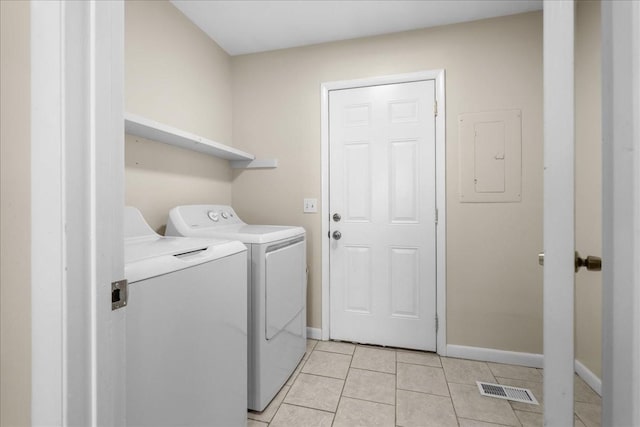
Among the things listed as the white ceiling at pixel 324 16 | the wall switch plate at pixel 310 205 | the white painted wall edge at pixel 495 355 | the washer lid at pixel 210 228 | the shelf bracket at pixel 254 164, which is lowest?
the white painted wall edge at pixel 495 355

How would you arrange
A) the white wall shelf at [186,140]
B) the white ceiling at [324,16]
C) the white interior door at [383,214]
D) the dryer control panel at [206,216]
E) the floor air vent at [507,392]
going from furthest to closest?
the white interior door at [383,214]
the white ceiling at [324,16]
the dryer control panel at [206,216]
the floor air vent at [507,392]
the white wall shelf at [186,140]

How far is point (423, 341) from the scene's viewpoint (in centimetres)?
222

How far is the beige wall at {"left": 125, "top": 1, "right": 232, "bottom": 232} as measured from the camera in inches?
66.0

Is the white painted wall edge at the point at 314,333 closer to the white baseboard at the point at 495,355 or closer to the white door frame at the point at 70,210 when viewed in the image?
the white baseboard at the point at 495,355

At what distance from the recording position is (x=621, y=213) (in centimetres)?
53

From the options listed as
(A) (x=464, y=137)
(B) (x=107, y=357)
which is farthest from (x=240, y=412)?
(A) (x=464, y=137)

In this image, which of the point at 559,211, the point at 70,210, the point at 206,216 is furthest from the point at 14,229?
the point at 206,216

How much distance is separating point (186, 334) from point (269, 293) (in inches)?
25.5

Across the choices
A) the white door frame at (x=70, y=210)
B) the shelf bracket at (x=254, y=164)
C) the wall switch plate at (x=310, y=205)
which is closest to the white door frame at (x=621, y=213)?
the white door frame at (x=70, y=210)

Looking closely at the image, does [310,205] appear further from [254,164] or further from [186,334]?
[186,334]

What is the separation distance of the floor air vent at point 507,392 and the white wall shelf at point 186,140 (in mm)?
2220

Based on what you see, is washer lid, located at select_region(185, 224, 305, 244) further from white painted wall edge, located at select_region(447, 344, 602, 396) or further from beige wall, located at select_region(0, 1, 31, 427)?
white painted wall edge, located at select_region(447, 344, 602, 396)

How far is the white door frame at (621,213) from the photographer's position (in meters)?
0.50

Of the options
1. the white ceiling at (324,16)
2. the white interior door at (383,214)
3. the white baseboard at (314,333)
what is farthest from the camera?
the white baseboard at (314,333)
